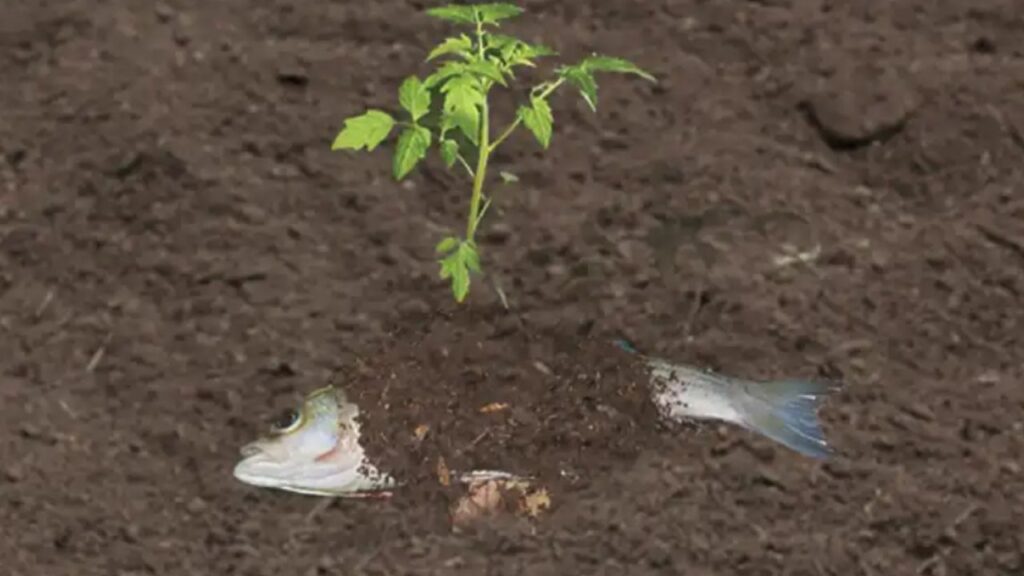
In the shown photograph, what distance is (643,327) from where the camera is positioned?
1.54 meters

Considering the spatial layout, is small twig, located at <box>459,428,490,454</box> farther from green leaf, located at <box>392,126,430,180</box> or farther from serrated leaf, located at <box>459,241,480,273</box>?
green leaf, located at <box>392,126,430,180</box>

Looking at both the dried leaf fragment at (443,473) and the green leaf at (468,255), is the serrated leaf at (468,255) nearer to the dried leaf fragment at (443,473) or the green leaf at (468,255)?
the green leaf at (468,255)

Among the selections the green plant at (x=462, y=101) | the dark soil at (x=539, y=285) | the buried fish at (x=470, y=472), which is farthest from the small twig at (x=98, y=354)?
the green plant at (x=462, y=101)

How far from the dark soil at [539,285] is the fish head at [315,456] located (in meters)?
0.02

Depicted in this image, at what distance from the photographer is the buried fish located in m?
1.43

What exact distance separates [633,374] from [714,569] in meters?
0.23

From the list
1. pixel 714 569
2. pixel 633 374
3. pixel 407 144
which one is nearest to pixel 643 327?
pixel 633 374

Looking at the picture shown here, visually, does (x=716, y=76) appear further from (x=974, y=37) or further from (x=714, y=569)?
(x=714, y=569)

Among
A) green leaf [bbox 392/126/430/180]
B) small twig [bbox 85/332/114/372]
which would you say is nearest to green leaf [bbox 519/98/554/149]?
green leaf [bbox 392/126/430/180]

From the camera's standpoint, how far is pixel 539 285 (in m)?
1.56

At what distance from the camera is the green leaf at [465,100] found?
4.25ft

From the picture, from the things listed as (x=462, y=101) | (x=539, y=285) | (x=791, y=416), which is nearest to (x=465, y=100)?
(x=462, y=101)

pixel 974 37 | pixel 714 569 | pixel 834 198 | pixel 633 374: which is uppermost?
pixel 974 37

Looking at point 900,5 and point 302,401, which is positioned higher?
point 900,5
